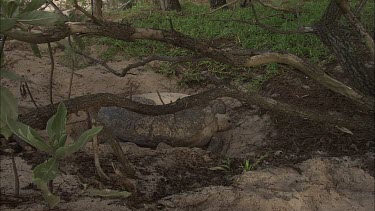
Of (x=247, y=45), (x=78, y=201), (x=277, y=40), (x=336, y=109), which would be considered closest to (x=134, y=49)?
(x=247, y=45)

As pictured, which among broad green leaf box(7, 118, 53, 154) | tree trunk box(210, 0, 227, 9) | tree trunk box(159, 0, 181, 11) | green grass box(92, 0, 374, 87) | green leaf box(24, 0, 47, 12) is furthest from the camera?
tree trunk box(210, 0, 227, 9)

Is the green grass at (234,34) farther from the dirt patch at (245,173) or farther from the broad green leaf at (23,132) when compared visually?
the broad green leaf at (23,132)

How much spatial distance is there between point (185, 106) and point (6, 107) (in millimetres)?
1453

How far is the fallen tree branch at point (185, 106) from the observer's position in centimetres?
209

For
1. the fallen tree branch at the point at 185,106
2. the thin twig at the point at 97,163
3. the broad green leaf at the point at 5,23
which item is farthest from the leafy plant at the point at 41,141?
the thin twig at the point at 97,163

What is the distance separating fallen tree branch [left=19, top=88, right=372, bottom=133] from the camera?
6.84 feet

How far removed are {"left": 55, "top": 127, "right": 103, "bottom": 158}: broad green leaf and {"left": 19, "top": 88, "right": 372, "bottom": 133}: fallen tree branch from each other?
1.83 ft

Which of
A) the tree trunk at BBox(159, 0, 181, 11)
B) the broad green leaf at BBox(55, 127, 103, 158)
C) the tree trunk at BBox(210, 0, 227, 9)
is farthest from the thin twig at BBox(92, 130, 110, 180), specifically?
the tree trunk at BBox(210, 0, 227, 9)

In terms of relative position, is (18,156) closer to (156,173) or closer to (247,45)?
(156,173)

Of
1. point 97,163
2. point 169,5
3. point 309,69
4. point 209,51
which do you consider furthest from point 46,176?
point 169,5

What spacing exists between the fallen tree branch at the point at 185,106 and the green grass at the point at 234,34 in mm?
1251

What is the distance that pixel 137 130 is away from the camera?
3432 millimetres

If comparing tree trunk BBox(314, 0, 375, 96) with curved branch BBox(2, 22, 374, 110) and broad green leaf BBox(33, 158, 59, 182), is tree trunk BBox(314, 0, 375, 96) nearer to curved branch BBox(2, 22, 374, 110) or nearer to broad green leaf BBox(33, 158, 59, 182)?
curved branch BBox(2, 22, 374, 110)

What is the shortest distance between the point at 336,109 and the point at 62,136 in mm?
2330
